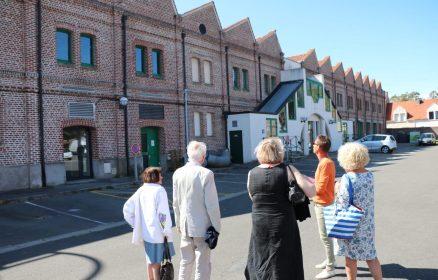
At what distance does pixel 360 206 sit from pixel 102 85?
1523 centimetres

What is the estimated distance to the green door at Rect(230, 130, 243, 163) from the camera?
25.4 metres

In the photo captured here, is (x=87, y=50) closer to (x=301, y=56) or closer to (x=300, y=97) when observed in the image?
(x=300, y=97)

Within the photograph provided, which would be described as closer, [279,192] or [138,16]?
[279,192]

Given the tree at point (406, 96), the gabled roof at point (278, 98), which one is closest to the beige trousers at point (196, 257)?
the gabled roof at point (278, 98)

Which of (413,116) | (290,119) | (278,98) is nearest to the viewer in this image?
(278,98)

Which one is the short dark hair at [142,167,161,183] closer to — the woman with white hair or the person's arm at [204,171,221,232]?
the person's arm at [204,171,221,232]

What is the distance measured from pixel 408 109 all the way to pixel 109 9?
2568 inches

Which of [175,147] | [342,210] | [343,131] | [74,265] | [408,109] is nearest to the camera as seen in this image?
[342,210]

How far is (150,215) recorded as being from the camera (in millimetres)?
4824

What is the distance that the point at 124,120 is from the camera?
18.6 metres

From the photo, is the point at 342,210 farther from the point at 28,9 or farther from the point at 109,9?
the point at 109,9

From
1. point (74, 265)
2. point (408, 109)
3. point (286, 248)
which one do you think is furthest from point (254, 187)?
point (408, 109)

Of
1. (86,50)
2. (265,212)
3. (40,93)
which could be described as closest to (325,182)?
(265,212)

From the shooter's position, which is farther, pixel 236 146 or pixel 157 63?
pixel 236 146
